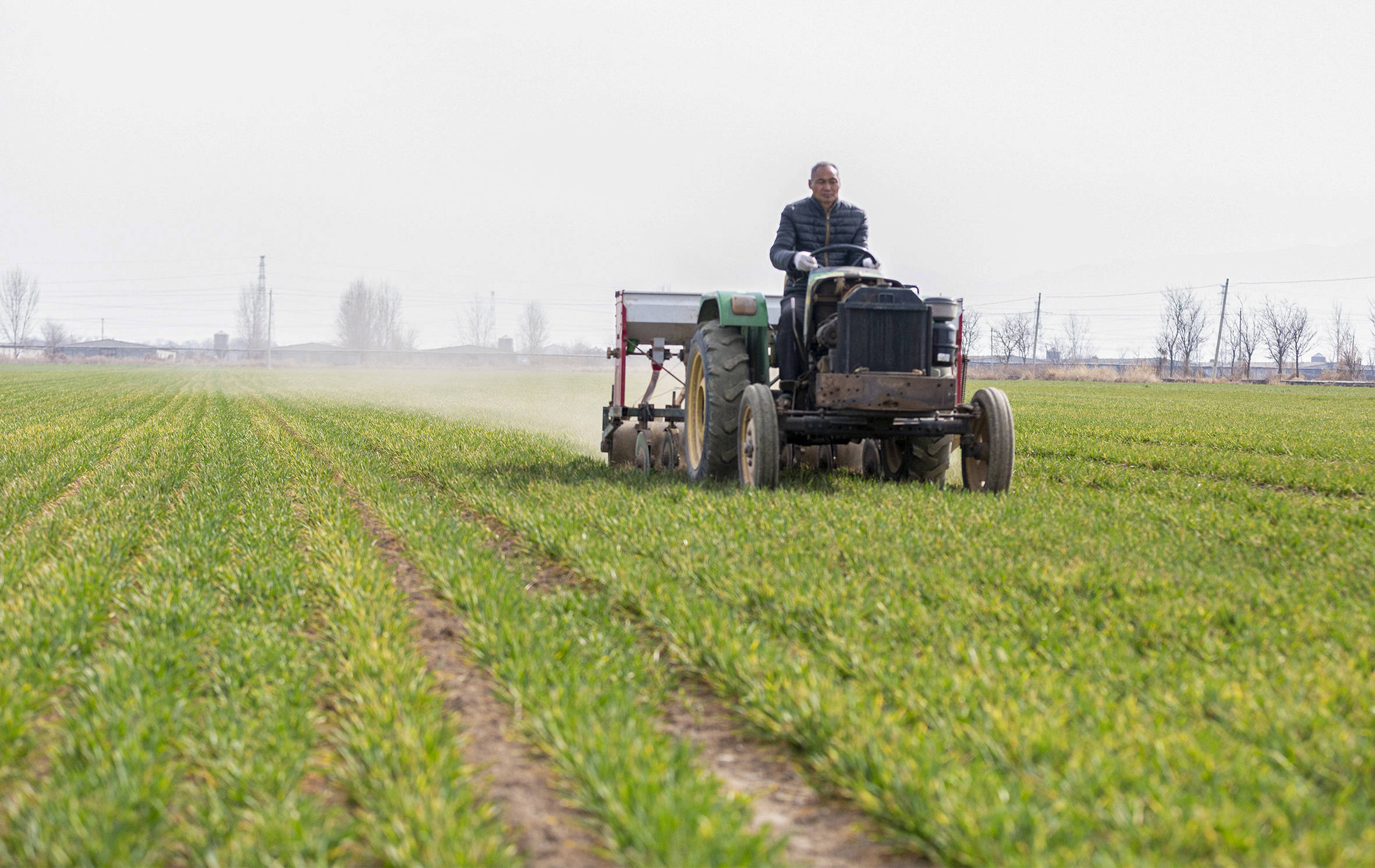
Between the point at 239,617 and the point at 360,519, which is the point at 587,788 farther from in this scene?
the point at 360,519

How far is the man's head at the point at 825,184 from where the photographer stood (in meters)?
7.84

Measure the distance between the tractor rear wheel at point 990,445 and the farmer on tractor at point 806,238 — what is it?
1.44m

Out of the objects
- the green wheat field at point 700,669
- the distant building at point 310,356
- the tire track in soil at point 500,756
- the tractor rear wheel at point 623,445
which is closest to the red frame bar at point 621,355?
the tractor rear wheel at point 623,445

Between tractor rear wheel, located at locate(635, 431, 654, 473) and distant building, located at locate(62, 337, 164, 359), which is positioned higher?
distant building, located at locate(62, 337, 164, 359)

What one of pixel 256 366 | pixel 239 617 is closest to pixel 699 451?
pixel 239 617

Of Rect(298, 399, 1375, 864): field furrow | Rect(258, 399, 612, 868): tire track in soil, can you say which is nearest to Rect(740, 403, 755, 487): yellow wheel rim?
Rect(298, 399, 1375, 864): field furrow

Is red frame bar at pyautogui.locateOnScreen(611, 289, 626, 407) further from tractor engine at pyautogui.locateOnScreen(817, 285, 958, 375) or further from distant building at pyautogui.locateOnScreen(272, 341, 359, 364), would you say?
distant building at pyautogui.locateOnScreen(272, 341, 359, 364)

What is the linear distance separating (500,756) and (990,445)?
17.5 feet

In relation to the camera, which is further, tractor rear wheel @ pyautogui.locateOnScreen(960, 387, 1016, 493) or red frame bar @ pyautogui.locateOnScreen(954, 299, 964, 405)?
red frame bar @ pyautogui.locateOnScreen(954, 299, 964, 405)

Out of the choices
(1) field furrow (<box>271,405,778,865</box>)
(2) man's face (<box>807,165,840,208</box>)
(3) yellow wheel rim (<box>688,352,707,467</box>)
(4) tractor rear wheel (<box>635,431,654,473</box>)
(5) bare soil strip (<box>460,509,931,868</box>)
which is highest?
(2) man's face (<box>807,165,840,208</box>)

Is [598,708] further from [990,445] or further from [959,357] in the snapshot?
[959,357]

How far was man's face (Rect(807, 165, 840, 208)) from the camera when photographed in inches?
309

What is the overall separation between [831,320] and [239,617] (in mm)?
4698

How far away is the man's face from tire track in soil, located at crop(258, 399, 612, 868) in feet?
15.9
